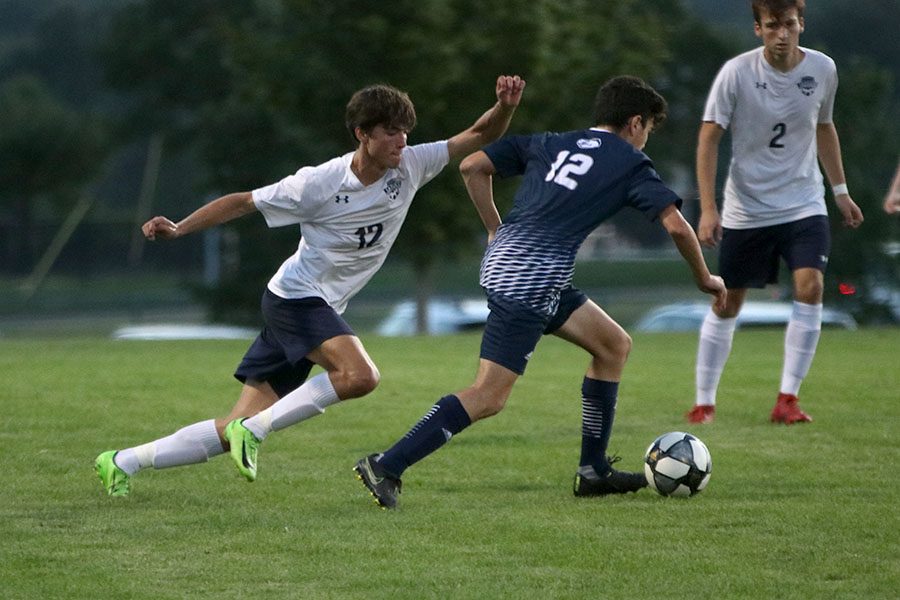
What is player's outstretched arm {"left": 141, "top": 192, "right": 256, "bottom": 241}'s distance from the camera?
6.54m

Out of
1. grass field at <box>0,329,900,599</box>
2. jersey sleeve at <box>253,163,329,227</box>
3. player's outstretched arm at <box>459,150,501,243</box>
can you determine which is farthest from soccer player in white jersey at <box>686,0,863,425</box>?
jersey sleeve at <box>253,163,329,227</box>

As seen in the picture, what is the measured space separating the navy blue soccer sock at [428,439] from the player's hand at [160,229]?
4.02ft

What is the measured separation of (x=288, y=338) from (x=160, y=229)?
0.71 metres

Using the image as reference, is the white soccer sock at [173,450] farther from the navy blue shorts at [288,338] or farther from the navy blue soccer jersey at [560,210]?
the navy blue soccer jersey at [560,210]

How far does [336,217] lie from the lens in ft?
22.6

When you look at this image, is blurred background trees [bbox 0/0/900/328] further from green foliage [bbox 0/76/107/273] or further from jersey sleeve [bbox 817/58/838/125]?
jersey sleeve [bbox 817/58/838/125]

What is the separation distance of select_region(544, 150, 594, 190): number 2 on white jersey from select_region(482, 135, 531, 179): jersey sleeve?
203 mm

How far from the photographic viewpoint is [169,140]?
174ft

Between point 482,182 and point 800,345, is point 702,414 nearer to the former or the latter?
point 800,345

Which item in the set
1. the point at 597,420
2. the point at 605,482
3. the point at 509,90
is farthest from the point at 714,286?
the point at 509,90

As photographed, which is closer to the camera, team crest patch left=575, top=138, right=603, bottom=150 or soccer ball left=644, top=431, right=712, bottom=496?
team crest patch left=575, top=138, right=603, bottom=150

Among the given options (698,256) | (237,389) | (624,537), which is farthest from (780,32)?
(237,389)

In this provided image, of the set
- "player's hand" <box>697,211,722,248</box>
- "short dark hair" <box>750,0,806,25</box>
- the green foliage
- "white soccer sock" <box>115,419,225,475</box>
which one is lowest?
the green foliage

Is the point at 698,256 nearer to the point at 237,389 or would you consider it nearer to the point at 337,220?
the point at 337,220
